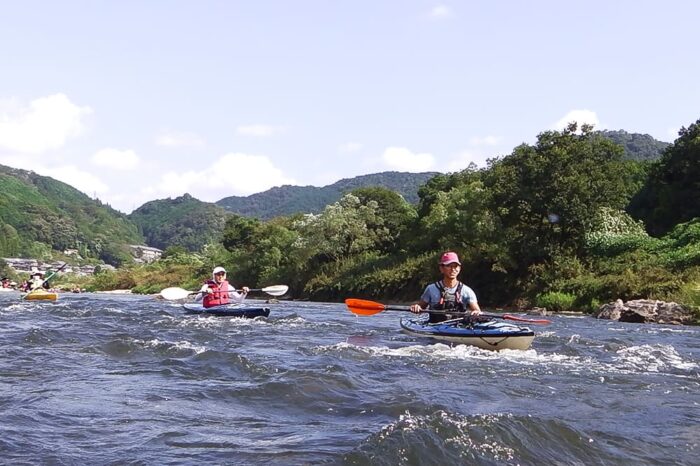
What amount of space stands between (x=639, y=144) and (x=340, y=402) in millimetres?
163799

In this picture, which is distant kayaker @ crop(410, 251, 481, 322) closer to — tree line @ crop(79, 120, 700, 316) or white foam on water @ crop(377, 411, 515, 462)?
white foam on water @ crop(377, 411, 515, 462)

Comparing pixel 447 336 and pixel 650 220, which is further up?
pixel 650 220

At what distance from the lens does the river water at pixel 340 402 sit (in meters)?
4.82

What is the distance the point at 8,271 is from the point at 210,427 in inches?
4458

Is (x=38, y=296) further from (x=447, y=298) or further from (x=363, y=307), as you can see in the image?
(x=447, y=298)

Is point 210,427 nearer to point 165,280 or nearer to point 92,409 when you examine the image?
point 92,409

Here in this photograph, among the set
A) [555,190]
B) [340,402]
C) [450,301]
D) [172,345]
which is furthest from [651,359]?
[555,190]

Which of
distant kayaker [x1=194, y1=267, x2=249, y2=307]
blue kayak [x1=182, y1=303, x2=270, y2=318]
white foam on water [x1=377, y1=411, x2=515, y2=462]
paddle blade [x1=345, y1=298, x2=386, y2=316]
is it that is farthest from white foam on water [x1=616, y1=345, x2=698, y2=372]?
distant kayaker [x1=194, y1=267, x2=249, y2=307]

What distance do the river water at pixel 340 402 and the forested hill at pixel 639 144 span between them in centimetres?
13785

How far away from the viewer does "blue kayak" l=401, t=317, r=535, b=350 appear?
10.4 meters

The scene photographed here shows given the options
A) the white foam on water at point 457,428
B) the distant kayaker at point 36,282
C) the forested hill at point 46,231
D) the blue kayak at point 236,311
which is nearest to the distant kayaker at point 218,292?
the blue kayak at point 236,311

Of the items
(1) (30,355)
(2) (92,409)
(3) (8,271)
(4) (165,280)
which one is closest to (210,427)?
(2) (92,409)

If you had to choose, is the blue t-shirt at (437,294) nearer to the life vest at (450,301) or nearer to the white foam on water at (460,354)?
the life vest at (450,301)

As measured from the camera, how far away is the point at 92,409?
6.09 metres
